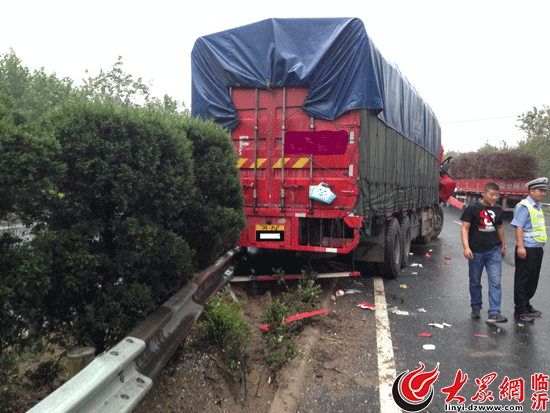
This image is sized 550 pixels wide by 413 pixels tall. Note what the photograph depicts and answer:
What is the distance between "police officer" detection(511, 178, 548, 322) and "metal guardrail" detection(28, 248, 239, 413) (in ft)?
13.9

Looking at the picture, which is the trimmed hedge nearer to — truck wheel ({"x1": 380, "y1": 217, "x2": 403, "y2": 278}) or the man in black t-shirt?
the man in black t-shirt

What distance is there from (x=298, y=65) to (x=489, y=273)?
3.78 meters

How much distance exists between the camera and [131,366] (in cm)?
224

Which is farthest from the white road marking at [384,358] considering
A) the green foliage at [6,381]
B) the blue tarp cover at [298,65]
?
the blue tarp cover at [298,65]

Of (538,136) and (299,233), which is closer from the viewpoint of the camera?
(299,233)

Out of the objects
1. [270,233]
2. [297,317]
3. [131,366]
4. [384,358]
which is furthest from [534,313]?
[131,366]

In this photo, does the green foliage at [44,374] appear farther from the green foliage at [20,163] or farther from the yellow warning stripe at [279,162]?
the yellow warning stripe at [279,162]

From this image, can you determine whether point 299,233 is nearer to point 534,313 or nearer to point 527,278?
point 527,278

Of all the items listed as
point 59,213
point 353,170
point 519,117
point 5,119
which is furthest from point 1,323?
point 519,117

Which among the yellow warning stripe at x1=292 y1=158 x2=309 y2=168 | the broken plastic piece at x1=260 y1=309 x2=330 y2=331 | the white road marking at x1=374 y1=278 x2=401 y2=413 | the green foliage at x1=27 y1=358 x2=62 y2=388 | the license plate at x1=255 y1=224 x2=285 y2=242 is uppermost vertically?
the yellow warning stripe at x1=292 y1=158 x2=309 y2=168

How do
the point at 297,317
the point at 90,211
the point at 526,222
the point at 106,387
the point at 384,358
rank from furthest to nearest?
the point at 526,222 < the point at 297,317 < the point at 384,358 < the point at 90,211 < the point at 106,387

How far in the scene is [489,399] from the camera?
136 inches

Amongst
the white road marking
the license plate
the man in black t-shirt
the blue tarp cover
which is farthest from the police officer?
the license plate

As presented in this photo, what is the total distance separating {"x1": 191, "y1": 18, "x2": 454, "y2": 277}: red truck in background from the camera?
6.10 metres
